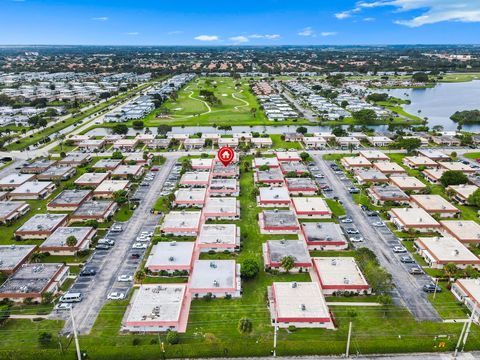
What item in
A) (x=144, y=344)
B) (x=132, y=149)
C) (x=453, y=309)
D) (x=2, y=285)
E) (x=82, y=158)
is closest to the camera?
(x=144, y=344)

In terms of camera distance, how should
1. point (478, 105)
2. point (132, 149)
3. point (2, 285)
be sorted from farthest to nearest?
point (478, 105), point (132, 149), point (2, 285)

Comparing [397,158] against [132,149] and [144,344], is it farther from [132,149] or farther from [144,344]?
[144,344]

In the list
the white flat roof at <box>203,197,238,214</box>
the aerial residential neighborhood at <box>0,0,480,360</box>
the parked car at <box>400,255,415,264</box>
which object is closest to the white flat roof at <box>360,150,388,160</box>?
the aerial residential neighborhood at <box>0,0,480,360</box>

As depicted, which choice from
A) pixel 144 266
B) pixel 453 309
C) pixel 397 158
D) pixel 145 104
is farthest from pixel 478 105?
pixel 144 266

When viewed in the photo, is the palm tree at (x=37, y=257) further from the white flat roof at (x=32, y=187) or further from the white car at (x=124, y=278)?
the white flat roof at (x=32, y=187)

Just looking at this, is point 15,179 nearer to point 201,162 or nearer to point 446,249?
point 201,162

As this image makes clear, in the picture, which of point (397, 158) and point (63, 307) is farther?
point (397, 158)

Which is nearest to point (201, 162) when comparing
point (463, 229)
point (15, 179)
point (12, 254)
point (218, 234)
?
point (218, 234)
